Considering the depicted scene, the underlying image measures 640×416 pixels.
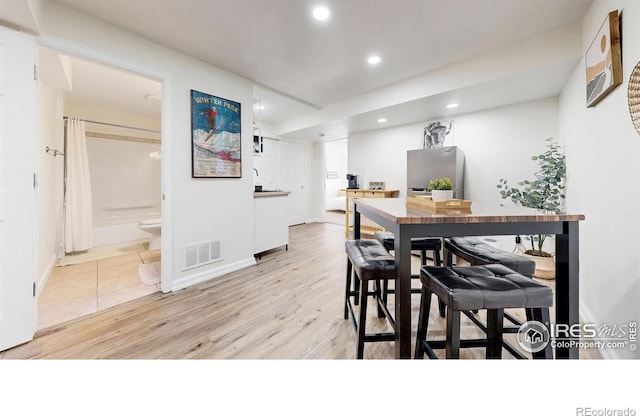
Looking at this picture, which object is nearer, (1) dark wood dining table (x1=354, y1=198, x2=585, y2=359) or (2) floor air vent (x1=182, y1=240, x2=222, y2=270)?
(1) dark wood dining table (x1=354, y1=198, x2=585, y2=359)

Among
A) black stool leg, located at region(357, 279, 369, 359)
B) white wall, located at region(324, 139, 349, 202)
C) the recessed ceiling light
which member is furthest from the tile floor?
white wall, located at region(324, 139, 349, 202)

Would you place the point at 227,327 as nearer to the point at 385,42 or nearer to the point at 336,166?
the point at 385,42

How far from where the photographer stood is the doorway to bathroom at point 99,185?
2.38 metres

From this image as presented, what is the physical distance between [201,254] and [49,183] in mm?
2078

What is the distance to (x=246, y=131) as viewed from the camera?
313 centimetres

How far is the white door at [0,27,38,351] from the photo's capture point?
156 centimetres

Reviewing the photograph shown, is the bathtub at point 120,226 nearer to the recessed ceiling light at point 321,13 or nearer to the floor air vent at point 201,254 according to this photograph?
the floor air vent at point 201,254

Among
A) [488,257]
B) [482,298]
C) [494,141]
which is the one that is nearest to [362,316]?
[482,298]

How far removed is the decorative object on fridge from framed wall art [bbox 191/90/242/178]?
10.2 ft

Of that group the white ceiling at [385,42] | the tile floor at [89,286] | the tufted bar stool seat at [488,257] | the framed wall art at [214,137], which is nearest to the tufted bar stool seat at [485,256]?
the tufted bar stool seat at [488,257]

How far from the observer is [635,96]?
1225 mm

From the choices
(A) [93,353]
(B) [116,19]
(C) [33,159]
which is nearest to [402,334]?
(A) [93,353]

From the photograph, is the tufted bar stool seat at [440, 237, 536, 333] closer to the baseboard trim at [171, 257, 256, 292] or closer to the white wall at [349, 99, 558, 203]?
the baseboard trim at [171, 257, 256, 292]
